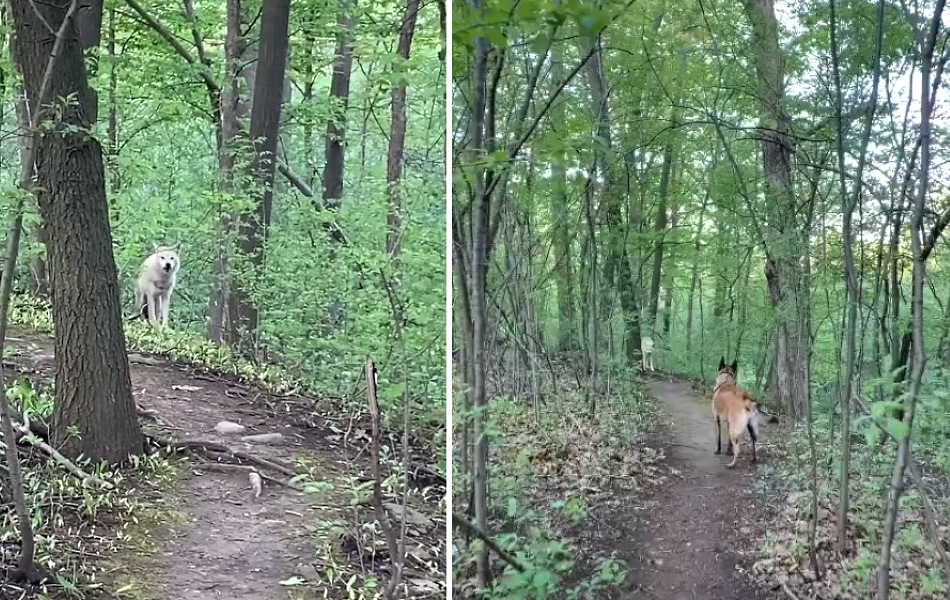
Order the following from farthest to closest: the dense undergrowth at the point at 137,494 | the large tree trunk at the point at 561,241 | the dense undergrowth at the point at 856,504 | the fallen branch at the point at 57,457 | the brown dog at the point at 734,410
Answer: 1. the fallen branch at the point at 57,457
2. the dense undergrowth at the point at 137,494
3. the large tree trunk at the point at 561,241
4. the brown dog at the point at 734,410
5. the dense undergrowth at the point at 856,504

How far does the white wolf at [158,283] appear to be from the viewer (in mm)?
1285

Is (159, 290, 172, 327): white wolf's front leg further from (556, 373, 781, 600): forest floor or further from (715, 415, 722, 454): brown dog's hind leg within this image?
(715, 415, 722, 454): brown dog's hind leg

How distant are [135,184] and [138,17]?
299 millimetres

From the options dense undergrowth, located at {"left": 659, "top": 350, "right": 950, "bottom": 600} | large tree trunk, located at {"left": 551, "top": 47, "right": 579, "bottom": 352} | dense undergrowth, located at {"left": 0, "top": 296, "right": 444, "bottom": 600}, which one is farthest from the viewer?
dense undergrowth, located at {"left": 0, "top": 296, "right": 444, "bottom": 600}

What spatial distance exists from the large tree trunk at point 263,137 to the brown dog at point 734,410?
2.82 ft

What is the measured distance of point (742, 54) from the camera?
33.1 inches

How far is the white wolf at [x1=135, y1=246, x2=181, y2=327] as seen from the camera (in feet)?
4.21

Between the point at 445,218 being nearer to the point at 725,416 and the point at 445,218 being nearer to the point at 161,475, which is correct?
the point at 725,416

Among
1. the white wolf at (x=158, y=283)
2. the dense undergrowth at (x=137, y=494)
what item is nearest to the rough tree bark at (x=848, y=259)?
the dense undergrowth at (x=137, y=494)

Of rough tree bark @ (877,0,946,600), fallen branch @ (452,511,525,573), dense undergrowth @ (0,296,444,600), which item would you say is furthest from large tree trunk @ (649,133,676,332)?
dense undergrowth @ (0,296,444,600)

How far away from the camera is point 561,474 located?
986mm

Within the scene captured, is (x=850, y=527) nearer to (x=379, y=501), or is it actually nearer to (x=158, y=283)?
(x=379, y=501)

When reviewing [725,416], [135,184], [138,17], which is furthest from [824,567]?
[138,17]

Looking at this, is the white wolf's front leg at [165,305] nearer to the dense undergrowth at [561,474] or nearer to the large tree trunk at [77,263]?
the large tree trunk at [77,263]
